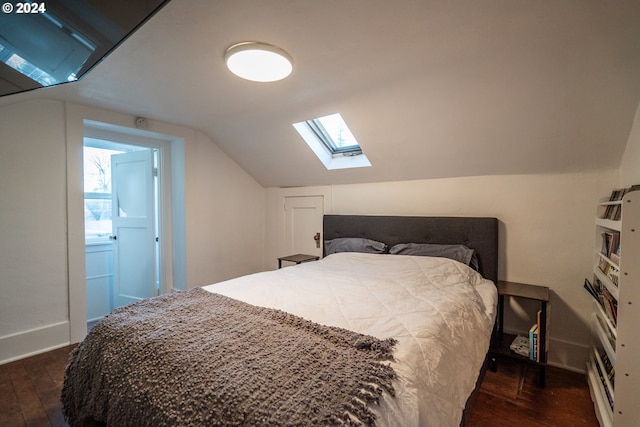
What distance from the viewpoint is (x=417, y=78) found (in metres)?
1.93

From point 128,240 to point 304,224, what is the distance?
2.10 m

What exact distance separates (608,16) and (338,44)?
126 centimetres

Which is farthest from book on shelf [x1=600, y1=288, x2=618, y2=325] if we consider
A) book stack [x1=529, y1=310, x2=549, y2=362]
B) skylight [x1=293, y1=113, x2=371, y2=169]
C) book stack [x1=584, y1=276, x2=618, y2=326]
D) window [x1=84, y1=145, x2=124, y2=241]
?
window [x1=84, y1=145, x2=124, y2=241]

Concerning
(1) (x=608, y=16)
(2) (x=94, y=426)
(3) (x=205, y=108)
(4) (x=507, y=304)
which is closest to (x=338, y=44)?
(1) (x=608, y=16)

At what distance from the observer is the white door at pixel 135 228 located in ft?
10.8

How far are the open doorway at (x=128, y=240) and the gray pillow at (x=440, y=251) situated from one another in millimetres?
2740

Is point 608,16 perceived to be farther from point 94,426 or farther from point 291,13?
point 94,426

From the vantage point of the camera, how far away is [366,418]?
0.78 meters

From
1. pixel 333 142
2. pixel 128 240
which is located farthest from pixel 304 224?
pixel 128 240

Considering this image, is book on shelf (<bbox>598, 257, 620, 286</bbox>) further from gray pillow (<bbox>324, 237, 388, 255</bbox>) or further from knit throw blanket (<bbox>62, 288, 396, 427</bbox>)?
gray pillow (<bbox>324, 237, 388, 255</bbox>)

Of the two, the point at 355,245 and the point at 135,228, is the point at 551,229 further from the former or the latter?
the point at 135,228

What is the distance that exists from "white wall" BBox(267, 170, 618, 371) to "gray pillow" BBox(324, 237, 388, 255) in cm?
70

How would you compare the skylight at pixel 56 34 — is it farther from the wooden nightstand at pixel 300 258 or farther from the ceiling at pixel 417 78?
the wooden nightstand at pixel 300 258

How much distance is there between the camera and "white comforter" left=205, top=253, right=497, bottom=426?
40.0 inches
